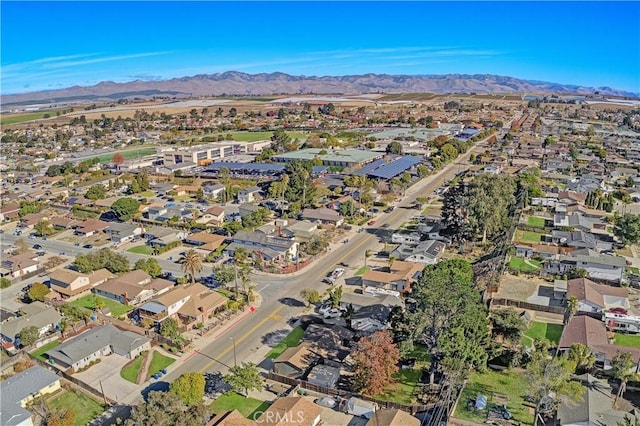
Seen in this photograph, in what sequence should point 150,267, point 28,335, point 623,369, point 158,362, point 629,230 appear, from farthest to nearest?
A: point 629,230
point 150,267
point 28,335
point 158,362
point 623,369

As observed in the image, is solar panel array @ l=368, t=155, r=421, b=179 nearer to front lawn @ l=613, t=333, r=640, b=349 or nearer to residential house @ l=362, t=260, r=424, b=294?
residential house @ l=362, t=260, r=424, b=294

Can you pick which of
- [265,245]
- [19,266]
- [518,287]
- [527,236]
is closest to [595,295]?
[518,287]

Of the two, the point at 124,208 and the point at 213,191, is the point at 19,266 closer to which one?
the point at 124,208

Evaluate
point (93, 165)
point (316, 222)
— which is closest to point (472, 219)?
point (316, 222)

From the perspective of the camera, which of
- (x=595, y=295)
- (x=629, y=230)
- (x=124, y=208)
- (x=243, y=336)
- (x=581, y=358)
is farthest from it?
(x=124, y=208)

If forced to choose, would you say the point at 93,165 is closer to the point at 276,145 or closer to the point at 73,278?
the point at 276,145

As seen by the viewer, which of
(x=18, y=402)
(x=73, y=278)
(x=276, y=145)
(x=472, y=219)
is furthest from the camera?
(x=276, y=145)

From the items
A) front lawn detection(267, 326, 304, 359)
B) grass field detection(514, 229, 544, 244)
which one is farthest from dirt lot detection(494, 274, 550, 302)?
front lawn detection(267, 326, 304, 359)
